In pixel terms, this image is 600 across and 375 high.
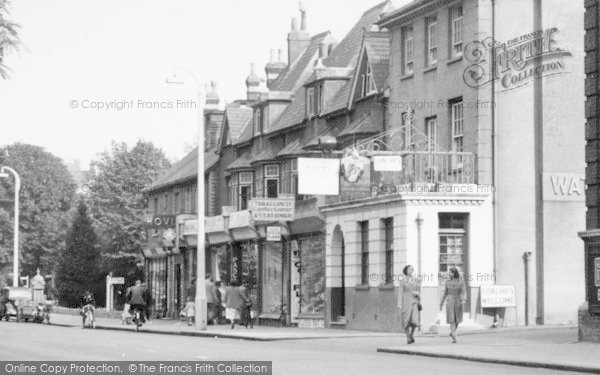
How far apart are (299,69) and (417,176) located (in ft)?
68.6

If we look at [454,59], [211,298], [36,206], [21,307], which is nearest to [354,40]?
[211,298]

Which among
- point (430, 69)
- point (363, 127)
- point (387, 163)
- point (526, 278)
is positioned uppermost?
point (430, 69)

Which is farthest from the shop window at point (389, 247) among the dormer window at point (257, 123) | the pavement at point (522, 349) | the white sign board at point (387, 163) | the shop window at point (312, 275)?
the dormer window at point (257, 123)

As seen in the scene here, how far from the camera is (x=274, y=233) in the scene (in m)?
55.1

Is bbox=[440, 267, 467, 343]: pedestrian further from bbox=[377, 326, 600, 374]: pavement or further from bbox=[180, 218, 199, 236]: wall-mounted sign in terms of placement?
bbox=[180, 218, 199, 236]: wall-mounted sign

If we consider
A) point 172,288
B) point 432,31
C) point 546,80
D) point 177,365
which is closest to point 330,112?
point 432,31

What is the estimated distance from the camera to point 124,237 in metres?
107

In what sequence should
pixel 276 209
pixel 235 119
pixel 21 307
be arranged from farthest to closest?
pixel 235 119 < pixel 21 307 < pixel 276 209

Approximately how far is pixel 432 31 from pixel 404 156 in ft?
13.5

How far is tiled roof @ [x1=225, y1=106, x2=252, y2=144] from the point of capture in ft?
223

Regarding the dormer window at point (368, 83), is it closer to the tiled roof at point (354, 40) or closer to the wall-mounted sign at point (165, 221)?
the tiled roof at point (354, 40)

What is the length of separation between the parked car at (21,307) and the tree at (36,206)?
4462cm

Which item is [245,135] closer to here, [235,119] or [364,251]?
[235,119]

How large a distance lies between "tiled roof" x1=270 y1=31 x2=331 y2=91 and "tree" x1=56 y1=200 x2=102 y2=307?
132 ft
